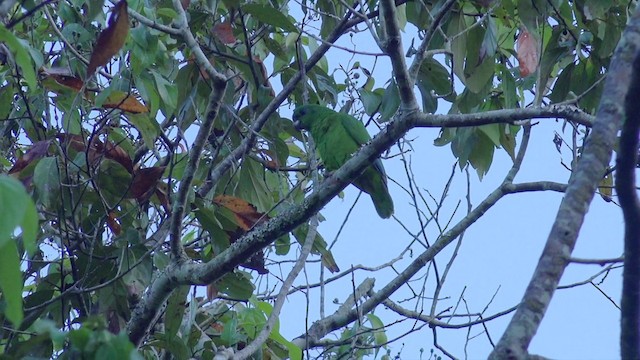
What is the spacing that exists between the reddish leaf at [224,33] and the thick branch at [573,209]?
216 centimetres

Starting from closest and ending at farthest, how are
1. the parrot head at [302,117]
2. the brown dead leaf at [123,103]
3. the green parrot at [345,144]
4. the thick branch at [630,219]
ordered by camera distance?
the thick branch at [630,219] → the brown dead leaf at [123,103] → the parrot head at [302,117] → the green parrot at [345,144]

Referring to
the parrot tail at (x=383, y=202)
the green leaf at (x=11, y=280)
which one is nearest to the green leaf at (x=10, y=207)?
the green leaf at (x=11, y=280)

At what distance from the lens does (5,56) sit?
11.9ft

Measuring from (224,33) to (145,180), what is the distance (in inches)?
28.8

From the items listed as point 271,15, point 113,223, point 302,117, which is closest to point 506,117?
point 271,15

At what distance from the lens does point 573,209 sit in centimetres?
192

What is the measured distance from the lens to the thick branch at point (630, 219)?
1.73m

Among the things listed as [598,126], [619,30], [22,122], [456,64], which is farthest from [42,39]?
[598,126]

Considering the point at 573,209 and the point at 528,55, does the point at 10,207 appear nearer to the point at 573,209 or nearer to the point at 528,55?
the point at 573,209

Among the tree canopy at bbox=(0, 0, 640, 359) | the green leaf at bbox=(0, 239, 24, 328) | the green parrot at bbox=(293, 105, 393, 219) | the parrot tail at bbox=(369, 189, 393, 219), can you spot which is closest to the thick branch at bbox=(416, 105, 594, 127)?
the tree canopy at bbox=(0, 0, 640, 359)

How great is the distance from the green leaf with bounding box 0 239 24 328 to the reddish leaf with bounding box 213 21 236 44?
7.73 feet

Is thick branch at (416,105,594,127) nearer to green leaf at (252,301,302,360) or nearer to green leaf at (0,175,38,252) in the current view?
green leaf at (252,301,302,360)

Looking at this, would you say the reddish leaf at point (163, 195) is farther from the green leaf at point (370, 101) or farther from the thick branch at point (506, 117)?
the thick branch at point (506, 117)

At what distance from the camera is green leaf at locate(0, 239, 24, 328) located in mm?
1611
